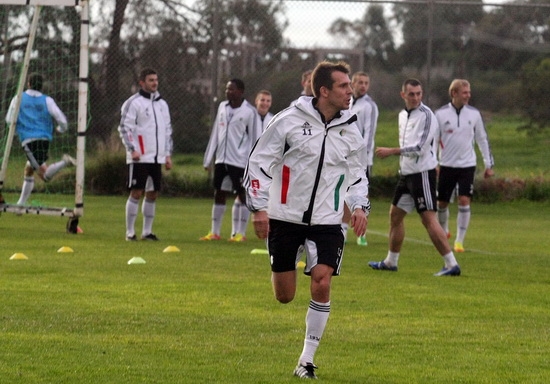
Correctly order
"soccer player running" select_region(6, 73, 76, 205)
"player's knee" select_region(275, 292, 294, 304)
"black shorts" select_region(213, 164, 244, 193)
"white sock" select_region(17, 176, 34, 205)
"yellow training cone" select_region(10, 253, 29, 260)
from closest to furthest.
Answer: "player's knee" select_region(275, 292, 294, 304) → "yellow training cone" select_region(10, 253, 29, 260) → "black shorts" select_region(213, 164, 244, 193) → "soccer player running" select_region(6, 73, 76, 205) → "white sock" select_region(17, 176, 34, 205)

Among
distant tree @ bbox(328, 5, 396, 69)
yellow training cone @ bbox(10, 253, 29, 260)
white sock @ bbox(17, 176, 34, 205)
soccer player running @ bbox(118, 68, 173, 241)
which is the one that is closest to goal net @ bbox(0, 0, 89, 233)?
white sock @ bbox(17, 176, 34, 205)

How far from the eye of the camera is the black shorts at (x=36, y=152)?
18.6 meters

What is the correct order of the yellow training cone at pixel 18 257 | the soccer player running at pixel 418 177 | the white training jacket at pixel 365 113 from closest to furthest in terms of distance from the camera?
the soccer player running at pixel 418 177, the yellow training cone at pixel 18 257, the white training jacket at pixel 365 113

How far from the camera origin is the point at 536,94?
26.6 m

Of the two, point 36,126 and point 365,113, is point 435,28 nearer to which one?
point 365,113

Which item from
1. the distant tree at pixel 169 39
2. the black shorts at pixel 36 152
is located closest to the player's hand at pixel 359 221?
the black shorts at pixel 36 152

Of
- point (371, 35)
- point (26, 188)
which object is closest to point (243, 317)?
point (26, 188)

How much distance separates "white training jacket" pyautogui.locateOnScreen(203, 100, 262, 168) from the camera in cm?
1689

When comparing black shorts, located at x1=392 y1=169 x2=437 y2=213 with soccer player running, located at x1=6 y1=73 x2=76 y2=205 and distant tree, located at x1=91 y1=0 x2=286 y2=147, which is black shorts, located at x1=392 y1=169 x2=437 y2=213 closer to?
soccer player running, located at x1=6 y1=73 x2=76 y2=205

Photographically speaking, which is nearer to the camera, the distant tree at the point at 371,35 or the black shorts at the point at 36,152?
the black shorts at the point at 36,152

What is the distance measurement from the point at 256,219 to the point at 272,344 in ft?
4.54

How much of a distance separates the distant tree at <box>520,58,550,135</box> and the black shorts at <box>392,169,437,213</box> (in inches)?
558

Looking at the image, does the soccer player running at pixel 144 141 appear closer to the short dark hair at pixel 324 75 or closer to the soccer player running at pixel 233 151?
the soccer player running at pixel 233 151

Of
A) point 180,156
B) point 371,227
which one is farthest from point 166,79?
point 371,227
